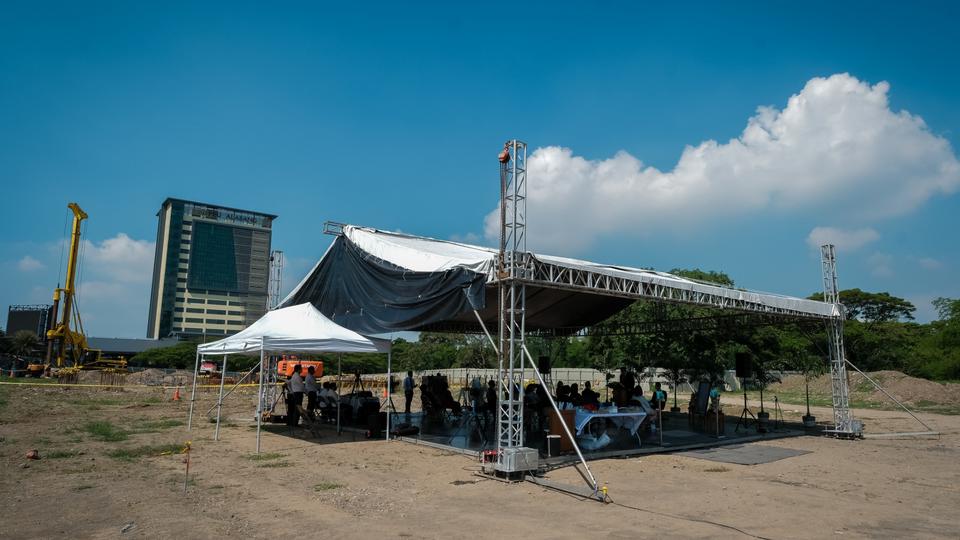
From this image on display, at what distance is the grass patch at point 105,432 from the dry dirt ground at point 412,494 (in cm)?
7

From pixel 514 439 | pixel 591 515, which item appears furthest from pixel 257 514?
pixel 514 439

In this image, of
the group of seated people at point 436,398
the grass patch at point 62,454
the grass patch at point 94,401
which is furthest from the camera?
the grass patch at point 94,401

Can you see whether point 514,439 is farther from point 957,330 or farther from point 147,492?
point 957,330

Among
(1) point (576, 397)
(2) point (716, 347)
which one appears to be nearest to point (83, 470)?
(1) point (576, 397)

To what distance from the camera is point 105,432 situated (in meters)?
12.0

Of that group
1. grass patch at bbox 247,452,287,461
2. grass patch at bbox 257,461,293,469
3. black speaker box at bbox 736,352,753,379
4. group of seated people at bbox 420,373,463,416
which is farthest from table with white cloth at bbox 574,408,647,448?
grass patch at bbox 247,452,287,461

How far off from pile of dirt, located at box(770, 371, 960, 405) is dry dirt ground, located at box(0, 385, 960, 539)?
1945cm

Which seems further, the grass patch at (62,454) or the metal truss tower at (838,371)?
the metal truss tower at (838,371)


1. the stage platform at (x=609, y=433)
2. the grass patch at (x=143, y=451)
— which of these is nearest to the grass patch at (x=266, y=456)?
the grass patch at (x=143, y=451)

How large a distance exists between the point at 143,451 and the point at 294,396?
3.86m

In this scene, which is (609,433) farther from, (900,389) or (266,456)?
(900,389)

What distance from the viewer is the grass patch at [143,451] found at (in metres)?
9.19

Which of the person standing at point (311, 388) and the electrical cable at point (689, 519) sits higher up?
Result: the person standing at point (311, 388)

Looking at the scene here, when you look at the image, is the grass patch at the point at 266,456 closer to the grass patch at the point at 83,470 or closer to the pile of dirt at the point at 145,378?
the grass patch at the point at 83,470
